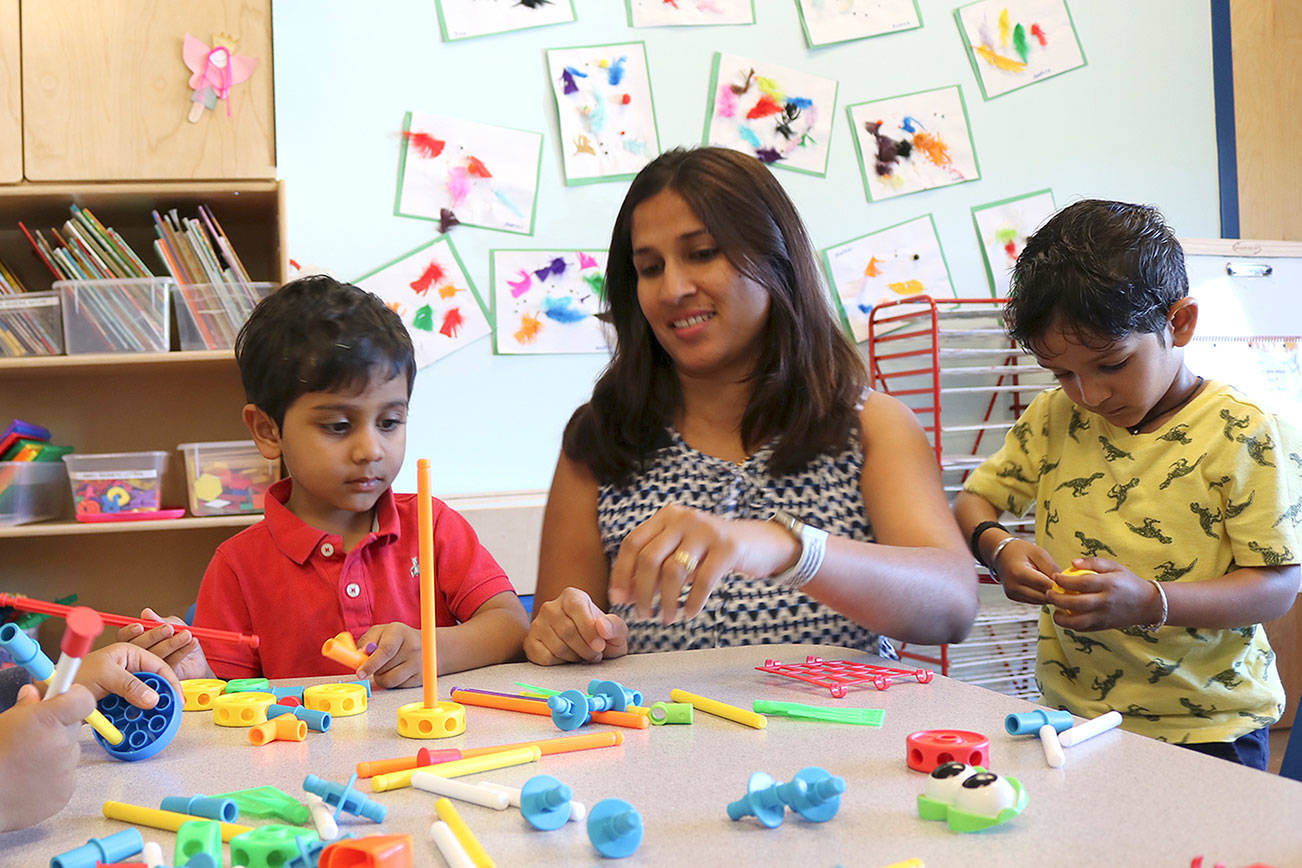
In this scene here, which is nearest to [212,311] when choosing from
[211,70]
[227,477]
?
[227,477]

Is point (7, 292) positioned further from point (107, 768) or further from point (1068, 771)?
point (1068, 771)

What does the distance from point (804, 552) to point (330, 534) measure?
64 cm

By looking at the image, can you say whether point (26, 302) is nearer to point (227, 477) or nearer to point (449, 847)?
point (227, 477)

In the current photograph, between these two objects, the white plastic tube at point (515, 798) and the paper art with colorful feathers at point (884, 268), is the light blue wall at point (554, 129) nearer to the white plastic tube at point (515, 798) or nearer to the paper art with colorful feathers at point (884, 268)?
the paper art with colorful feathers at point (884, 268)

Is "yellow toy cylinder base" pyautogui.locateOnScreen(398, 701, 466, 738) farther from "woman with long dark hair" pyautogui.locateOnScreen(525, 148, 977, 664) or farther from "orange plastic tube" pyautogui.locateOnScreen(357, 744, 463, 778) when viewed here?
"woman with long dark hair" pyautogui.locateOnScreen(525, 148, 977, 664)

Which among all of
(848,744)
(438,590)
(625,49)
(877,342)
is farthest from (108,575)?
(848,744)

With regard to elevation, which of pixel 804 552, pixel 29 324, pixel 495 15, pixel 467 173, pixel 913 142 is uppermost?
pixel 495 15

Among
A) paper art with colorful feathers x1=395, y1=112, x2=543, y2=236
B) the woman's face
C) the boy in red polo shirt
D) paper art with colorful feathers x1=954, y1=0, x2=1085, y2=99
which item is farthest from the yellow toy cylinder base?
paper art with colorful feathers x1=954, y1=0, x2=1085, y2=99

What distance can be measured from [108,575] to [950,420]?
6.69 feet

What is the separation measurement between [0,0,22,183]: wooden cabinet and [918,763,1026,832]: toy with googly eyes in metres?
2.10

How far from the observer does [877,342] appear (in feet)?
8.77

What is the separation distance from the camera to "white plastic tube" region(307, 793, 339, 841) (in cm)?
58

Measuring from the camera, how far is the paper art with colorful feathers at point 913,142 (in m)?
2.68

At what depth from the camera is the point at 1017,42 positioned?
2.78 metres
